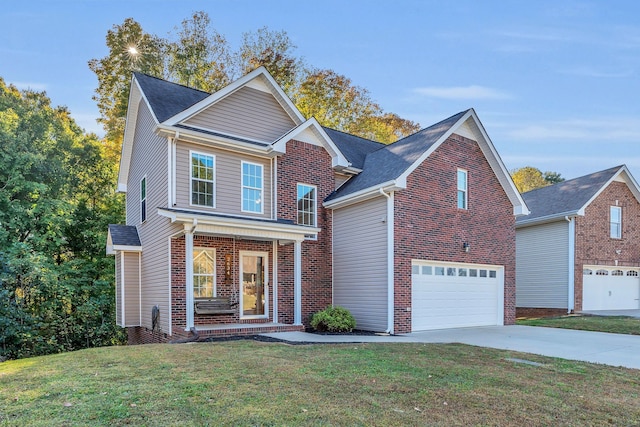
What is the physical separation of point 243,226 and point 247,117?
3957 mm

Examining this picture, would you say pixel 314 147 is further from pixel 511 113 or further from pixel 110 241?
pixel 511 113

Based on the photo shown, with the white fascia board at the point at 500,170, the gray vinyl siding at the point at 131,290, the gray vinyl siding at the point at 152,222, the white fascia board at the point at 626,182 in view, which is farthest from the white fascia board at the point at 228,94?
the white fascia board at the point at 626,182

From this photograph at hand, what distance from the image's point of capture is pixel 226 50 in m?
25.8

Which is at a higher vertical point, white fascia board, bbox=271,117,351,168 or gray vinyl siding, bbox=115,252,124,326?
white fascia board, bbox=271,117,351,168

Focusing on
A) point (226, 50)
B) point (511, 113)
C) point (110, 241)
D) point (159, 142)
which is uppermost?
point (226, 50)

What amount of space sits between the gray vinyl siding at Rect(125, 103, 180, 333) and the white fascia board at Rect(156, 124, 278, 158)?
27.4 inches

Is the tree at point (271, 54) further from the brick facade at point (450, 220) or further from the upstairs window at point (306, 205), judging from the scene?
the brick facade at point (450, 220)

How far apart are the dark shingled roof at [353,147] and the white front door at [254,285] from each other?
16.1 ft

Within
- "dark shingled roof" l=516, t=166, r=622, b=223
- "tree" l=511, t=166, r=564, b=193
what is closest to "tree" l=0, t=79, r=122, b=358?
"dark shingled roof" l=516, t=166, r=622, b=223

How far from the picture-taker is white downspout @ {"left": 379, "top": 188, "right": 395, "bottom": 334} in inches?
438

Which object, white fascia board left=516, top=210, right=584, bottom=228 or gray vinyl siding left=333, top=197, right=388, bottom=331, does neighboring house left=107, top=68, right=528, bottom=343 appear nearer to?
gray vinyl siding left=333, top=197, right=388, bottom=331

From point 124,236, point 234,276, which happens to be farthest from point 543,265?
point 124,236

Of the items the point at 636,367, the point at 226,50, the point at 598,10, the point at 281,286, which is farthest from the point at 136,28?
the point at 636,367

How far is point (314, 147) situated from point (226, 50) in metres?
16.1
